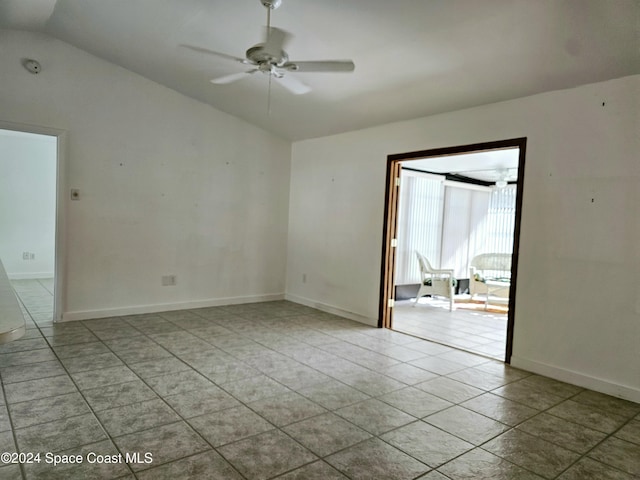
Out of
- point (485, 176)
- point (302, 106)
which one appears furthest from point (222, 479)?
point (485, 176)

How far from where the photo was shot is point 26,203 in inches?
286

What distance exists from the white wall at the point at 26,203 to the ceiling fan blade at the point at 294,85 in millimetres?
5083

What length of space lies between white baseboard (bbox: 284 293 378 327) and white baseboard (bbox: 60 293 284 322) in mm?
275

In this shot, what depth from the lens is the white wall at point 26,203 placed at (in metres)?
7.07

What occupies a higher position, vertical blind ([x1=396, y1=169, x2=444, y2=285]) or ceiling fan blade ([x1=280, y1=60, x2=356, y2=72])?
ceiling fan blade ([x1=280, y1=60, x2=356, y2=72])

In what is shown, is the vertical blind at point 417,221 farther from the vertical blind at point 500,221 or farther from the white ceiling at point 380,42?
the white ceiling at point 380,42

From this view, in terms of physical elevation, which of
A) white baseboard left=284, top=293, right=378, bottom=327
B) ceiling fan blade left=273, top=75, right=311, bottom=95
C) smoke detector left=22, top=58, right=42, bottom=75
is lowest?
white baseboard left=284, top=293, right=378, bottom=327

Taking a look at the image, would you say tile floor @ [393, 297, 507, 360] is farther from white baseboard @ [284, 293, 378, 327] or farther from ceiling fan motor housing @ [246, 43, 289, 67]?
ceiling fan motor housing @ [246, 43, 289, 67]

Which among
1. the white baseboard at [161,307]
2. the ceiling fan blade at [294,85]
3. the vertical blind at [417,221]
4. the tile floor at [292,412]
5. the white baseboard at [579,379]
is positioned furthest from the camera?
the vertical blind at [417,221]

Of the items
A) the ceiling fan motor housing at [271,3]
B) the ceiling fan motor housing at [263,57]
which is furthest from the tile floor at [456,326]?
the ceiling fan motor housing at [271,3]

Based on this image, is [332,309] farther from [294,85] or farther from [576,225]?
[576,225]

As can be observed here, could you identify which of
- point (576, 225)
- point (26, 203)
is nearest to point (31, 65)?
point (26, 203)

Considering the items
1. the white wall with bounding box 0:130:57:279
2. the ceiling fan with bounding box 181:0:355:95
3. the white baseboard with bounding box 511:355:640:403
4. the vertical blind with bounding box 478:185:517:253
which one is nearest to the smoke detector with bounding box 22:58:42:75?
the ceiling fan with bounding box 181:0:355:95

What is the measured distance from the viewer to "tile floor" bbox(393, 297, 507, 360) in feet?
14.6
